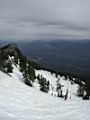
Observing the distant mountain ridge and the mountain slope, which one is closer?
the mountain slope

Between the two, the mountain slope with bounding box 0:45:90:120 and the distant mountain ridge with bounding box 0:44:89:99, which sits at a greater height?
the mountain slope with bounding box 0:45:90:120

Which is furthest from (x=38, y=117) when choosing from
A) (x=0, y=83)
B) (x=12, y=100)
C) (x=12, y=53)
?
(x=12, y=53)

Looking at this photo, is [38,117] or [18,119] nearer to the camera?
[18,119]

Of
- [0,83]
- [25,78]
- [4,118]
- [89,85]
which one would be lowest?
[89,85]

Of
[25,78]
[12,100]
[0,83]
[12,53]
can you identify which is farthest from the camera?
[12,53]

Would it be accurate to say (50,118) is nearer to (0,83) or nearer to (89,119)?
(89,119)

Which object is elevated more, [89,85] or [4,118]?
[4,118]

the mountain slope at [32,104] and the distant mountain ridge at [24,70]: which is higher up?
the mountain slope at [32,104]

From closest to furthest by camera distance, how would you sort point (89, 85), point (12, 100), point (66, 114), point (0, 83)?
point (66, 114)
point (12, 100)
point (0, 83)
point (89, 85)

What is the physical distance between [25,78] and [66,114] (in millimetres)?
44781

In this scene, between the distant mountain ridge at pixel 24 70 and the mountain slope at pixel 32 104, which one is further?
the distant mountain ridge at pixel 24 70

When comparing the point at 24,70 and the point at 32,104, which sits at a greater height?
the point at 32,104

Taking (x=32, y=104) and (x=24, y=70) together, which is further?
(x=24, y=70)

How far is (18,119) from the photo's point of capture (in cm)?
1806
